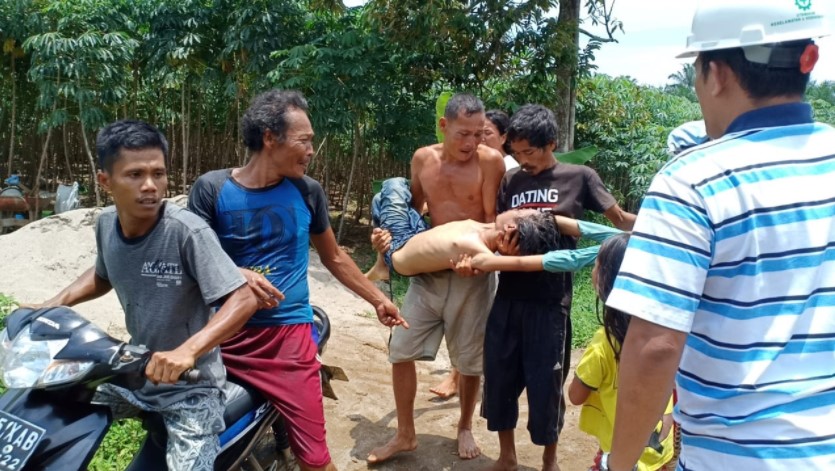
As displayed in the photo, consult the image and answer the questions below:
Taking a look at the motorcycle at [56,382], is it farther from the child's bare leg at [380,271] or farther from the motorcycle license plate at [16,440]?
the child's bare leg at [380,271]

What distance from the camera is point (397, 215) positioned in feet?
12.6

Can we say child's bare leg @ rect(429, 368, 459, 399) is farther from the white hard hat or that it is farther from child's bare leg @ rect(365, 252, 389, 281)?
the white hard hat

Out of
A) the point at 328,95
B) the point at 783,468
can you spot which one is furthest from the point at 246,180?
the point at 328,95

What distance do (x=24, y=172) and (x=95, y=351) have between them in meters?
13.6

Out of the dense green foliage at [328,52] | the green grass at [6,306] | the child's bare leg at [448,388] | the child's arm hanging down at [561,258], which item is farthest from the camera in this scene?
the dense green foliage at [328,52]

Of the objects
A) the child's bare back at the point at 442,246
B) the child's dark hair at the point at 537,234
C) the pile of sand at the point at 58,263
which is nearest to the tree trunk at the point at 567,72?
the pile of sand at the point at 58,263

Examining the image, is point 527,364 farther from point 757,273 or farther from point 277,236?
point 757,273

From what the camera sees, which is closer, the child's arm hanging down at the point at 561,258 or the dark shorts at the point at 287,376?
the dark shorts at the point at 287,376

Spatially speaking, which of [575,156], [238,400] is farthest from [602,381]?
[575,156]

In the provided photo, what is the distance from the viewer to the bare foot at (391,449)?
151 inches

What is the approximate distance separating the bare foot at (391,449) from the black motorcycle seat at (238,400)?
1314 mm

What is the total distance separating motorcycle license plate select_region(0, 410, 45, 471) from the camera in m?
1.92

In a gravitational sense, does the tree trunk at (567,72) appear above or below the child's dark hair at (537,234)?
above

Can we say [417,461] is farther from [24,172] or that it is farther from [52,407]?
[24,172]
